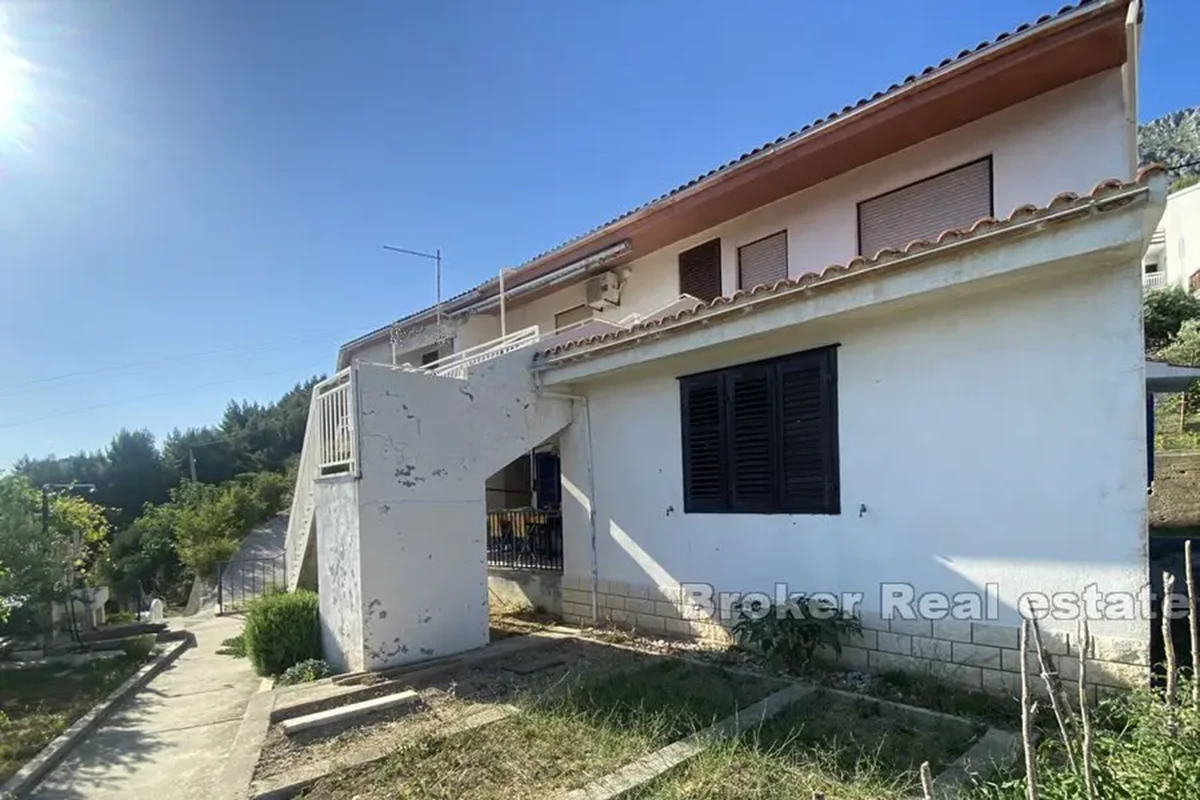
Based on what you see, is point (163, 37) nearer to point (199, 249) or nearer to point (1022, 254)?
point (199, 249)

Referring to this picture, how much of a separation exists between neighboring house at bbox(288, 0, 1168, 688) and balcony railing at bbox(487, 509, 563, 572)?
7 centimetres

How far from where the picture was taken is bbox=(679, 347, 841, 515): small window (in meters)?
7.04

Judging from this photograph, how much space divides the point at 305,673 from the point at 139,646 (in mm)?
5403

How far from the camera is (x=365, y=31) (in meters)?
9.20

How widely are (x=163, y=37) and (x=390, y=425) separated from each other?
17.9 feet

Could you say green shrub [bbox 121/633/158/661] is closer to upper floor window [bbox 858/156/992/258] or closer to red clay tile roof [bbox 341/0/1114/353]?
red clay tile roof [bbox 341/0/1114/353]

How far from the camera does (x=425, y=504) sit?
8.25 metres

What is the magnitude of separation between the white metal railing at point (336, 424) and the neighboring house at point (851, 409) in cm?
6

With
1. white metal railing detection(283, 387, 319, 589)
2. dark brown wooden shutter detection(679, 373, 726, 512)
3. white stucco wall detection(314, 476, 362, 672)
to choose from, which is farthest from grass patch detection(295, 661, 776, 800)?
white metal railing detection(283, 387, 319, 589)

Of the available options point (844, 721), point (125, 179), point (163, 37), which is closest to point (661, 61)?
point (163, 37)

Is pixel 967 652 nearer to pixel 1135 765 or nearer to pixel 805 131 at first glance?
pixel 1135 765

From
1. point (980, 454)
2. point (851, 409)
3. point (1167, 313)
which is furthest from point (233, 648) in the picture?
point (1167, 313)

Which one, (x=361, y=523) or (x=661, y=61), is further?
(x=661, y=61)

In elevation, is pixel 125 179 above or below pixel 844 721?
above
